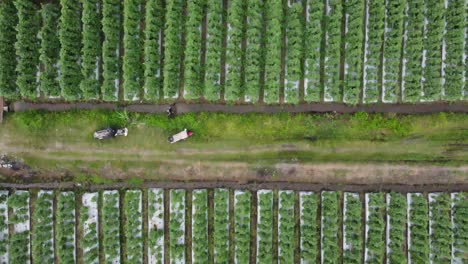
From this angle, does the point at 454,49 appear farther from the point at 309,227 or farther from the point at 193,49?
the point at 193,49

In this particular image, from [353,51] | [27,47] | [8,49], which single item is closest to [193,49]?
[353,51]

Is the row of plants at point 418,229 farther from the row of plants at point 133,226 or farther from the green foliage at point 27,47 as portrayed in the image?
the green foliage at point 27,47

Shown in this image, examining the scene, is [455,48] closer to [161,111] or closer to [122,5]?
[161,111]

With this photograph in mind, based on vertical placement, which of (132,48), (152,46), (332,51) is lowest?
(332,51)

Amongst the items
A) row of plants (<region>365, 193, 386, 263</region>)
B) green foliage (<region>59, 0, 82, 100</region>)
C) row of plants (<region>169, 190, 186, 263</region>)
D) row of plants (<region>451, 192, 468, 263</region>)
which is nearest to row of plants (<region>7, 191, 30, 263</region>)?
green foliage (<region>59, 0, 82, 100</region>)

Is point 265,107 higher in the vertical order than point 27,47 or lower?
lower

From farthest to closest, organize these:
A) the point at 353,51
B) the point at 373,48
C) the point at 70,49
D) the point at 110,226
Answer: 1. the point at 110,226
2. the point at 70,49
3. the point at 373,48
4. the point at 353,51

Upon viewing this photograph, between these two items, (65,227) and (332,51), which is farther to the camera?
(65,227)

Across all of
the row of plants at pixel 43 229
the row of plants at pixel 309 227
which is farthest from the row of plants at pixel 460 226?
the row of plants at pixel 43 229
